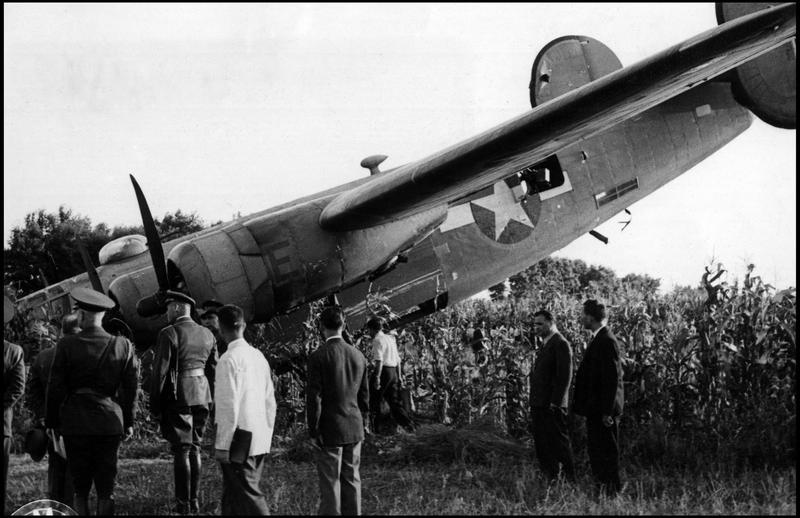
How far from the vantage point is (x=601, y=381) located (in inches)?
218

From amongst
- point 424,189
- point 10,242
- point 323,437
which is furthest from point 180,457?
point 10,242

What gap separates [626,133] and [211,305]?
25.1 feet

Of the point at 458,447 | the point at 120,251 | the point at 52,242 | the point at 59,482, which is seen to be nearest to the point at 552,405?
the point at 458,447

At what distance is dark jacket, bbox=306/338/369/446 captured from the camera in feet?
15.4

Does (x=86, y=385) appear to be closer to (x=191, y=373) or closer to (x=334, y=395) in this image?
(x=191, y=373)

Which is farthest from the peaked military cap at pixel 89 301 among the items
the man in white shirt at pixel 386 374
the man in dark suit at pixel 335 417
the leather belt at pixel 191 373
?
the man in white shirt at pixel 386 374

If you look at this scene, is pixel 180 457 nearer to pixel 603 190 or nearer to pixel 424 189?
pixel 424 189

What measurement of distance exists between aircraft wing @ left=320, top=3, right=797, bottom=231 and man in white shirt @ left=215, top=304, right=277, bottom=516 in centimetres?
338

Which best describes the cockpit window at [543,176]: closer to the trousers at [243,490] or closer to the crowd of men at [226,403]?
the crowd of men at [226,403]

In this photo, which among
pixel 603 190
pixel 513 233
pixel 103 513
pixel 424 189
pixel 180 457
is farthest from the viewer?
pixel 603 190

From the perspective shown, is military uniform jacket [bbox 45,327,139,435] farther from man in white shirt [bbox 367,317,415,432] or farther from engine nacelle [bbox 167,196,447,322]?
man in white shirt [bbox 367,317,415,432]

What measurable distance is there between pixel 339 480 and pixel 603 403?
7.07ft

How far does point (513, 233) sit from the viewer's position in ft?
34.8

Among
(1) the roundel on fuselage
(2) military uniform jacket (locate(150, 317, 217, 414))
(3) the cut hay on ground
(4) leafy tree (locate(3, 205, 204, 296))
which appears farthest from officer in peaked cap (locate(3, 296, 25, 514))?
(4) leafy tree (locate(3, 205, 204, 296))
